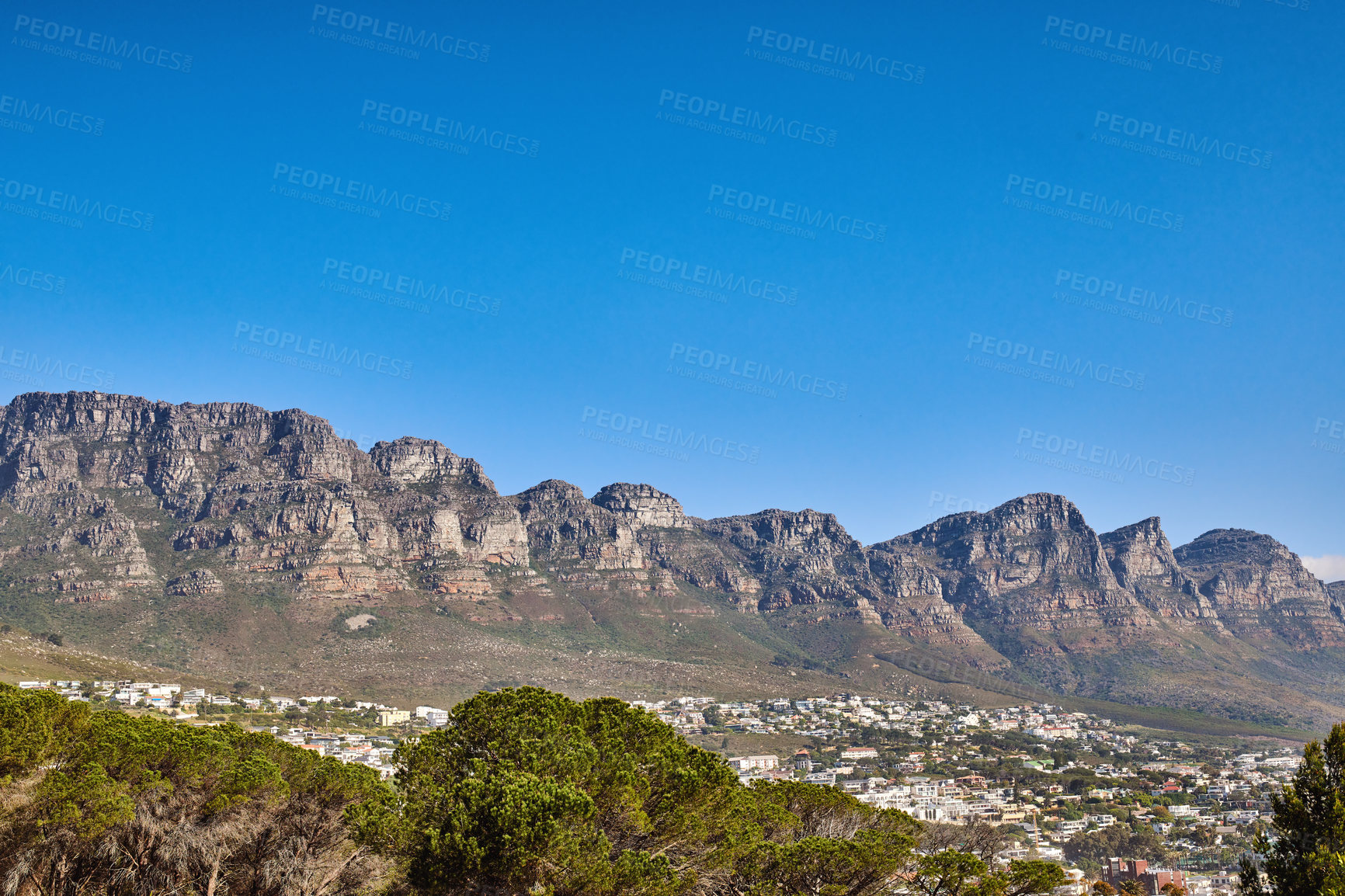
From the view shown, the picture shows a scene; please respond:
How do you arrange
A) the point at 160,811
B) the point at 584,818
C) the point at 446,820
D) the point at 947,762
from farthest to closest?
the point at 947,762
the point at 160,811
the point at 446,820
the point at 584,818

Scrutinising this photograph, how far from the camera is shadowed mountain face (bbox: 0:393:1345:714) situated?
116 meters

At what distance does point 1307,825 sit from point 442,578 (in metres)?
139

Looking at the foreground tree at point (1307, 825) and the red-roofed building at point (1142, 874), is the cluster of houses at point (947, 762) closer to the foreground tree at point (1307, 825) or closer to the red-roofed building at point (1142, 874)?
the red-roofed building at point (1142, 874)

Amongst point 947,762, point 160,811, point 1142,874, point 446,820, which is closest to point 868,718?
point 947,762

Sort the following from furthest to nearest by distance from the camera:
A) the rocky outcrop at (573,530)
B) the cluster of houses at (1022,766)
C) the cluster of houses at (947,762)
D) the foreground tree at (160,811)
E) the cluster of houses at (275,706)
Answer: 1. the rocky outcrop at (573,530)
2. the cluster of houses at (275,706)
3. the cluster of houses at (1022,766)
4. the cluster of houses at (947,762)
5. the foreground tree at (160,811)

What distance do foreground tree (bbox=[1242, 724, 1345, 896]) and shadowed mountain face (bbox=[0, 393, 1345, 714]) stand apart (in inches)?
4123

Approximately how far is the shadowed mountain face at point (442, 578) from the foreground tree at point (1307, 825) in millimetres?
104727

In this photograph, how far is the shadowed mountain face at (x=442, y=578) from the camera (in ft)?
381

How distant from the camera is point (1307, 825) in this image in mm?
17609

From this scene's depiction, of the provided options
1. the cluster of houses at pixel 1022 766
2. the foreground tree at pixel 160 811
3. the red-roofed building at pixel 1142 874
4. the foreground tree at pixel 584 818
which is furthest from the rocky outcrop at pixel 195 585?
the red-roofed building at pixel 1142 874

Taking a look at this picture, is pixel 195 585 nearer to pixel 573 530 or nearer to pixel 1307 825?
pixel 573 530

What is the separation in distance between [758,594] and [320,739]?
132326 mm

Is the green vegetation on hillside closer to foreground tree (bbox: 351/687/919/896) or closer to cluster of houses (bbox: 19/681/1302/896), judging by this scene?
foreground tree (bbox: 351/687/919/896)

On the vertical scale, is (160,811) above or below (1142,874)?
above
